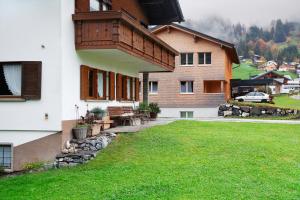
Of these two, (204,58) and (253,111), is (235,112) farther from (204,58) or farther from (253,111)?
(204,58)

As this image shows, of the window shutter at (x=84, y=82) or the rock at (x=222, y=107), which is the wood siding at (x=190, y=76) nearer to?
the rock at (x=222, y=107)

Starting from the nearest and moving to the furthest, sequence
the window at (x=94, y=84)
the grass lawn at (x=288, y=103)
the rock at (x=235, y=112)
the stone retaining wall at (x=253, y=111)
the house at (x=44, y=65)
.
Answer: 1. the house at (x=44, y=65)
2. the window at (x=94, y=84)
3. the stone retaining wall at (x=253, y=111)
4. the rock at (x=235, y=112)
5. the grass lawn at (x=288, y=103)

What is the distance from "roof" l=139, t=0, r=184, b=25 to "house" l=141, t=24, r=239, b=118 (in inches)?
522

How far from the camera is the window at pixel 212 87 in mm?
46188

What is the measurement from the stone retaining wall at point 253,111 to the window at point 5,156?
27209mm

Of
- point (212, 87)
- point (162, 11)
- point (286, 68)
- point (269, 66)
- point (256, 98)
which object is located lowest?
point (256, 98)

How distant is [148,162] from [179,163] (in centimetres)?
94

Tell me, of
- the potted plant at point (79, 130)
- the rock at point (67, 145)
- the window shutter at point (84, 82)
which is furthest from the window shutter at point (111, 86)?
the rock at point (67, 145)

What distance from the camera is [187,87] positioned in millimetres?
44031

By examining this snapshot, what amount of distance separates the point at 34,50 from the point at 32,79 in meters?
1.01

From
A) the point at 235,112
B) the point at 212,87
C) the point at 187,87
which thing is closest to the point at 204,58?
the point at 187,87

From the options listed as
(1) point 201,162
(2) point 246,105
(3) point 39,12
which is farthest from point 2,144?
(2) point 246,105

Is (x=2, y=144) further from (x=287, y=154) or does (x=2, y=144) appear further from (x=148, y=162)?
(x=287, y=154)

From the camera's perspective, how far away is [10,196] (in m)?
11.5
